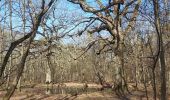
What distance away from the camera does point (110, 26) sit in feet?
85.9

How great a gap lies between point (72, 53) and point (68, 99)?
248 inches

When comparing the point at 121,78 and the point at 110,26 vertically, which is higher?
the point at 110,26

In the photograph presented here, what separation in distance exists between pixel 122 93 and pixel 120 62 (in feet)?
7.18

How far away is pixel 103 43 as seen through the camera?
27891mm

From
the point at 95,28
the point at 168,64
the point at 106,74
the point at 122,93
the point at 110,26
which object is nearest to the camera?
the point at 122,93

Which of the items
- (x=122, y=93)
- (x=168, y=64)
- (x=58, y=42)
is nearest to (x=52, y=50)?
(x=58, y=42)

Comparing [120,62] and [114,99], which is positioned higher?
[120,62]

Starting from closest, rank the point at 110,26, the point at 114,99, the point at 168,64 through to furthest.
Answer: the point at 114,99 < the point at 110,26 < the point at 168,64

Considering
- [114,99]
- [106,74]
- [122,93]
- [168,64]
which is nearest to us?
[114,99]

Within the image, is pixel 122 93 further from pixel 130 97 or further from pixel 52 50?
pixel 52 50

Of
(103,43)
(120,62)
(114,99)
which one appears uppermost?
(103,43)

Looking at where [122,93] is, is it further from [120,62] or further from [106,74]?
Answer: [106,74]

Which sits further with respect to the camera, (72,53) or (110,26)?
(72,53)

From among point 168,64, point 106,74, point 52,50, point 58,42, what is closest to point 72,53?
point 58,42
